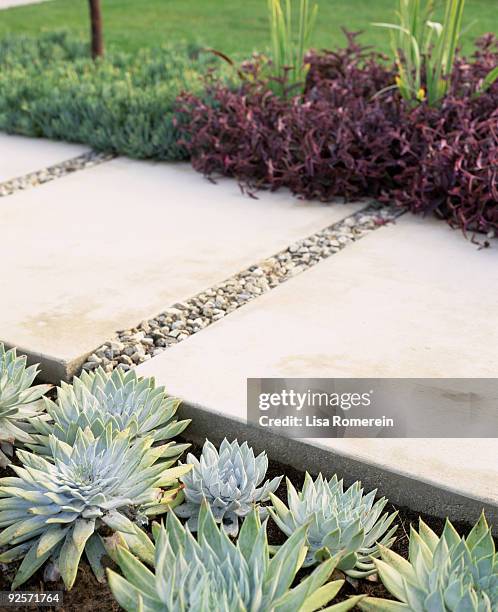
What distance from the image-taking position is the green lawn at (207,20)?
8.06 m

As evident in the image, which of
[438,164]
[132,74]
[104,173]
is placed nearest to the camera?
[438,164]

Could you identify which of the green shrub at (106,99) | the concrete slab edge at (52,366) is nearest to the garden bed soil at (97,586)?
the concrete slab edge at (52,366)

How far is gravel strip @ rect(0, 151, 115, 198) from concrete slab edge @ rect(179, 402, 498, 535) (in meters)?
2.38

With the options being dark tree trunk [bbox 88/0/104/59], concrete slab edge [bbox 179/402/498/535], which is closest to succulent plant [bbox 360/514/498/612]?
concrete slab edge [bbox 179/402/498/535]

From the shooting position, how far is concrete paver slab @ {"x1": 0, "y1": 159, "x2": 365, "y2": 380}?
3007mm

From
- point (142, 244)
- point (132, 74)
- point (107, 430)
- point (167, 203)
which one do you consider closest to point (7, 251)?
point (142, 244)

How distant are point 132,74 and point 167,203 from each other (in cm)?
207

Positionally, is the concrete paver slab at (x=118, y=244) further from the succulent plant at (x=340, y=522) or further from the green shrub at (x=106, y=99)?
the succulent plant at (x=340, y=522)

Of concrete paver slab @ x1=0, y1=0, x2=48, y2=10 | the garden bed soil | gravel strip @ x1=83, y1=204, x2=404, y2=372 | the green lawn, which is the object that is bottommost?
the garden bed soil

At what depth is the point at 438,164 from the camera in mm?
3908

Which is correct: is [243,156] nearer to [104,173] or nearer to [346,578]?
[104,173]

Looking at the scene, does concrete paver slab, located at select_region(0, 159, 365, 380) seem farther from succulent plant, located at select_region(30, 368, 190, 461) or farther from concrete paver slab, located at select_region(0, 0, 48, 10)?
concrete paver slab, located at select_region(0, 0, 48, 10)

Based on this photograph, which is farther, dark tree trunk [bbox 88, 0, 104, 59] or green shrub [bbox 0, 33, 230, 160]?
dark tree trunk [bbox 88, 0, 104, 59]

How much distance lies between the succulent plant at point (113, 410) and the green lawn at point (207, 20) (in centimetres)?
566
